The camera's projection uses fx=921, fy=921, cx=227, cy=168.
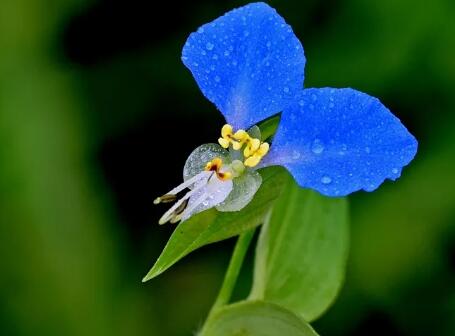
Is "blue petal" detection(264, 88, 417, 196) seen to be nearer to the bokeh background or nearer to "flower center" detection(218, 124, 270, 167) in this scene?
"flower center" detection(218, 124, 270, 167)

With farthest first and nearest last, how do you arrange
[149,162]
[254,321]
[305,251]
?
[149,162]
[305,251]
[254,321]

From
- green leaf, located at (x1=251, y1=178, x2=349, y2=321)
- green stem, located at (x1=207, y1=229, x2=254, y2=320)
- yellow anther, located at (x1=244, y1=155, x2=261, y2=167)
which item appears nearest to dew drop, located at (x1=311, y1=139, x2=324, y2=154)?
yellow anther, located at (x1=244, y1=155, x2=261, y2=167)

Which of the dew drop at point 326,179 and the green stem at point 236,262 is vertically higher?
the dew drop at point 326,179

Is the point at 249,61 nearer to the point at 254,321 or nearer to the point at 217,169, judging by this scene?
the point at 217,169

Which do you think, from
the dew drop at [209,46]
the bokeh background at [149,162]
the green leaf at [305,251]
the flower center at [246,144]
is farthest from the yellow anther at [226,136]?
the bokeh background at [149,162]

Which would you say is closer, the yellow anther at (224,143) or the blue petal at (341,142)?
the blue petal at (341,142)

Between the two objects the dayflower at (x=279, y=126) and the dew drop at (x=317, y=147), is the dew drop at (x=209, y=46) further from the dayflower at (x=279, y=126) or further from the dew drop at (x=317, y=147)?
the dew drop at (x=317, y=147)

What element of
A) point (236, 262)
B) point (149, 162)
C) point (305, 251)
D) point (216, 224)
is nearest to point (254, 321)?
point (236, 262)
